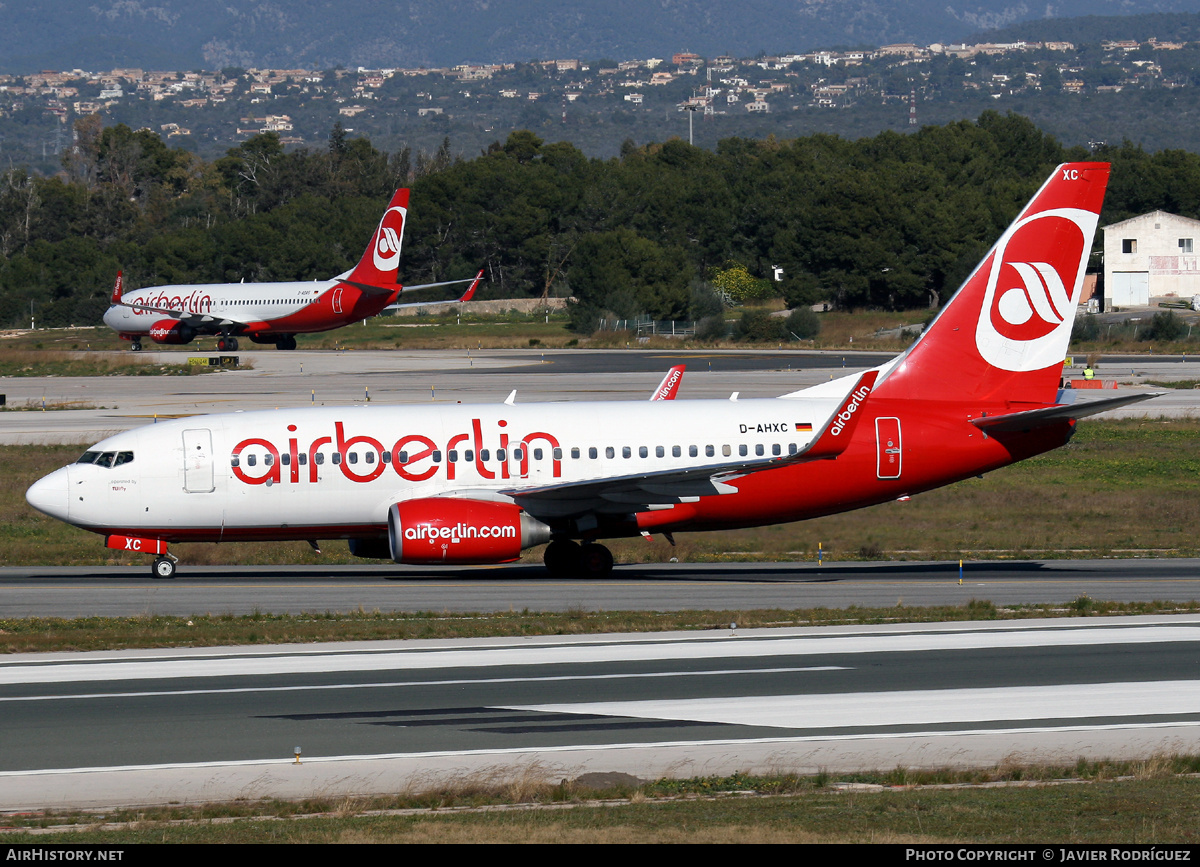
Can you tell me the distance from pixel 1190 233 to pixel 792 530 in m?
119

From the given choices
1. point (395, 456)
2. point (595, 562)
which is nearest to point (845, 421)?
point (595, 562)

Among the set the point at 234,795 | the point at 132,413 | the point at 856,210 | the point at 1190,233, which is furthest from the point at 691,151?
the point at 234,795

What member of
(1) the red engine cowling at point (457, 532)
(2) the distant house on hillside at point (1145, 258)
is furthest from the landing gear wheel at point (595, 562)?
(2) the distant house on hillside at point (1145, 258)

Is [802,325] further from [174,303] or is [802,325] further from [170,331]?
[170,331]

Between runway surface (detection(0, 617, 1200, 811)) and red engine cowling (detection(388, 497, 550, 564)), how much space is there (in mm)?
5678

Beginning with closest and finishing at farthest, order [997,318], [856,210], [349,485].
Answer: [349,485] < [997,318] < [856,210]

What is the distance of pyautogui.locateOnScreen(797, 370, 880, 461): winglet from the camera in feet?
99.3

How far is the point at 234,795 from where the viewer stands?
1594cm

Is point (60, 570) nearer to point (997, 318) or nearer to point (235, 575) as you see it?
point (235, 575)

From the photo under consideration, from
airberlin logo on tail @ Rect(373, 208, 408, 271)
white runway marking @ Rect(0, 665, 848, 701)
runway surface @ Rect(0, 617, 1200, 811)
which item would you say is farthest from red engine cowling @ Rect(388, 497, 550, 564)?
airberlin logo on tail @ Rect(373, 208, 408, 271)

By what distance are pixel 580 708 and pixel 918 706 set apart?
Answer: 4695 millimetres

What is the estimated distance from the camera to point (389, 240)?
98.6 m
